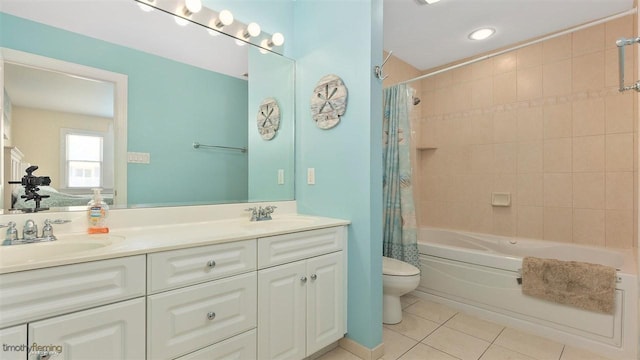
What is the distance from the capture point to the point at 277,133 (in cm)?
215

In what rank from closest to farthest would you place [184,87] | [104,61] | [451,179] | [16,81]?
[16,81] → [104,61] → [184,87] → [451,179]

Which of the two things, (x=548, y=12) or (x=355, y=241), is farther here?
(x=548, y=12)

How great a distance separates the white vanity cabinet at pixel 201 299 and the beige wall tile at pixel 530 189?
277 centimetres

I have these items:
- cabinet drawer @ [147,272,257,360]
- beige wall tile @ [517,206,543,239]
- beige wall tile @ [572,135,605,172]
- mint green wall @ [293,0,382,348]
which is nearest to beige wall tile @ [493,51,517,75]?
beige wall tile @ [572,135,605,172]

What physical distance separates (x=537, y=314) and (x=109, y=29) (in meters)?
3.17

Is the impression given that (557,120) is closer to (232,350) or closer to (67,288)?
(232,350)

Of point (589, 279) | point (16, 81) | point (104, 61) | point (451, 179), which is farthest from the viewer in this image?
point (451, 179)

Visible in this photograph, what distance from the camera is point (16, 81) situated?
1.24m

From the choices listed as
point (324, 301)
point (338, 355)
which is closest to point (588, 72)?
point (324, 301)

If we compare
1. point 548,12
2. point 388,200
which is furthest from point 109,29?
point 548,12

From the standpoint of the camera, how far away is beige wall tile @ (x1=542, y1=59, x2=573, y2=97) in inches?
102

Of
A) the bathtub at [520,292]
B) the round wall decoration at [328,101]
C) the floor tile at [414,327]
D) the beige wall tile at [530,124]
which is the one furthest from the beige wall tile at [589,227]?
the round wall decoration at [328,101]

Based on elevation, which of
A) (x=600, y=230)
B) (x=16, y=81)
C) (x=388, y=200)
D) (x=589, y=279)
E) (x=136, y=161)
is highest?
(x=16, y=81)

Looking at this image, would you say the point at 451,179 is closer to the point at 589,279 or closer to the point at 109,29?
the point at 589,279
